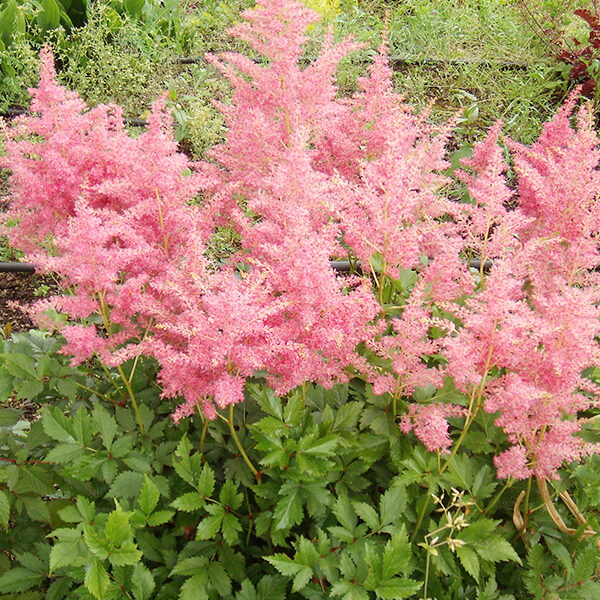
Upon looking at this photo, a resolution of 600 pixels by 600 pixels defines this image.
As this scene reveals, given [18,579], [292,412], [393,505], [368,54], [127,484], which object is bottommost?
[18,579]

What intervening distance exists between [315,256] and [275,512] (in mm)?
582

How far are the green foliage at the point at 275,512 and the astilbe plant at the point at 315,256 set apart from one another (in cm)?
14

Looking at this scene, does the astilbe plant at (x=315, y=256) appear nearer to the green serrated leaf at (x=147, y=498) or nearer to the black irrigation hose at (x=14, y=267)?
the green serrated leaf at (x=147, y=498)

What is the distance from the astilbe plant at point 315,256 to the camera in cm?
133

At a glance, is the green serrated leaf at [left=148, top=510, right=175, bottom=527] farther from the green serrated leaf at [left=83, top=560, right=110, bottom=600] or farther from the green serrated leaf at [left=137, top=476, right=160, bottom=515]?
the green serrated leaf at [left=83, top=560, right=110, bottom=600]

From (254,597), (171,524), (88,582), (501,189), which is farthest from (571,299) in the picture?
(171,524)

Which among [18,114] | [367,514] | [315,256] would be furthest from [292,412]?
[18,114]

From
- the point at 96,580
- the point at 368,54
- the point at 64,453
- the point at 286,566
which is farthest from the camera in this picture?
the point at 368,54

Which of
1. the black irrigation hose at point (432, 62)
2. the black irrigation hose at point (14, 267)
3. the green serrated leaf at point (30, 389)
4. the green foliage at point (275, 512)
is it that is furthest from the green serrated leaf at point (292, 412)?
the black irrigation hose at point (432, 62)

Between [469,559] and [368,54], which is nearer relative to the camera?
[469,559]

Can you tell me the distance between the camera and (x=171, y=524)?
1886mm

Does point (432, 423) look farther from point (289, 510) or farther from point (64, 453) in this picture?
point (64, 453)

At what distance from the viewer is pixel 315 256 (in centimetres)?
136

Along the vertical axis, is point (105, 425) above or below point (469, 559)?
below
